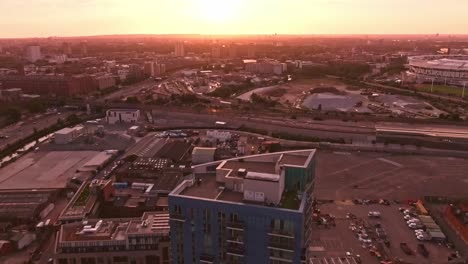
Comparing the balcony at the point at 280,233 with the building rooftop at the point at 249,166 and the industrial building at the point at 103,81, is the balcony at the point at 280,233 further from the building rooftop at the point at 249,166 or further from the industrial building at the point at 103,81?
the industrial building at the point at 103,81

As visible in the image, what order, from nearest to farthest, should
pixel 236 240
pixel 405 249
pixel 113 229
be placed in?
pixel 236 240 → pixel 113 229 → pixel 405 249

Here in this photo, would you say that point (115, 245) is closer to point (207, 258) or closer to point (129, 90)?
point (207, 258)

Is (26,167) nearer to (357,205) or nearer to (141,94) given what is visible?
(357,205)

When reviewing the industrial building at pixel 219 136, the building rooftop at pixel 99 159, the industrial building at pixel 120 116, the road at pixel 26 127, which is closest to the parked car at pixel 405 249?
the industrial building at pixel 219 136

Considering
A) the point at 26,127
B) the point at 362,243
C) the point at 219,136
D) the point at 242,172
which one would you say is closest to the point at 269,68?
the point at 219,136

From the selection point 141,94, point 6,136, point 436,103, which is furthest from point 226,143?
point 436,103

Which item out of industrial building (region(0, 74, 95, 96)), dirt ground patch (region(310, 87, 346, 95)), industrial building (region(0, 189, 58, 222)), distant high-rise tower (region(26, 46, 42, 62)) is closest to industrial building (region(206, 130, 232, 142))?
industrial building (region(0, 189, 58, 222))
